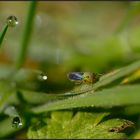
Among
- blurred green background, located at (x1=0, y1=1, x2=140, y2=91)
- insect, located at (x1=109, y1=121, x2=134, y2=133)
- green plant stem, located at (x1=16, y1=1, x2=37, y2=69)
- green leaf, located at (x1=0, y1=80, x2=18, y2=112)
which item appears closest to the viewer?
insect, located at (x1=109, y1=121, x2=134, y2=133)

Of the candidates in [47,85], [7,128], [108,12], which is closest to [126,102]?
[7,128]

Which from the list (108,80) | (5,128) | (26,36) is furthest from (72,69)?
(108,80)

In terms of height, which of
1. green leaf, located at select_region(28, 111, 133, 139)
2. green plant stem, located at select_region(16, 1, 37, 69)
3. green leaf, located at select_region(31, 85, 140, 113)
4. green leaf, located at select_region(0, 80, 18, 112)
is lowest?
green leaf, located at select_region(28, 111, 133, 139)

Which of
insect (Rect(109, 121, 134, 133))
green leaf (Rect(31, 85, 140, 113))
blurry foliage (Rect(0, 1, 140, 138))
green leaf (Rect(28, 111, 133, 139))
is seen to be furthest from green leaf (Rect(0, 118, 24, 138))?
insect (Rect(109, 121, 134, 133))

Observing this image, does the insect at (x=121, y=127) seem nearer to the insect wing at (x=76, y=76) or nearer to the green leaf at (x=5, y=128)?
the insect wing at (x=76, y=76)

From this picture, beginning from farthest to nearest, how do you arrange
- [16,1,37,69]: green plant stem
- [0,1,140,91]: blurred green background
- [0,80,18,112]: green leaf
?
[0,1,140,91]: blurred green background, [16,1,37,69]: green plant stem, [0,80,18,112]: green leaf

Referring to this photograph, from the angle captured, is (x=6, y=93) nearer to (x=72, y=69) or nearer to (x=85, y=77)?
(x=85, y=77)

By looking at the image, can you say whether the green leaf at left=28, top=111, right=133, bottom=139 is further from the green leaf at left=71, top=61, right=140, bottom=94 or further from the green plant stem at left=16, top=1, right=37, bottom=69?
the green plant stem at left=16, top=1, right=37, bottom=69
